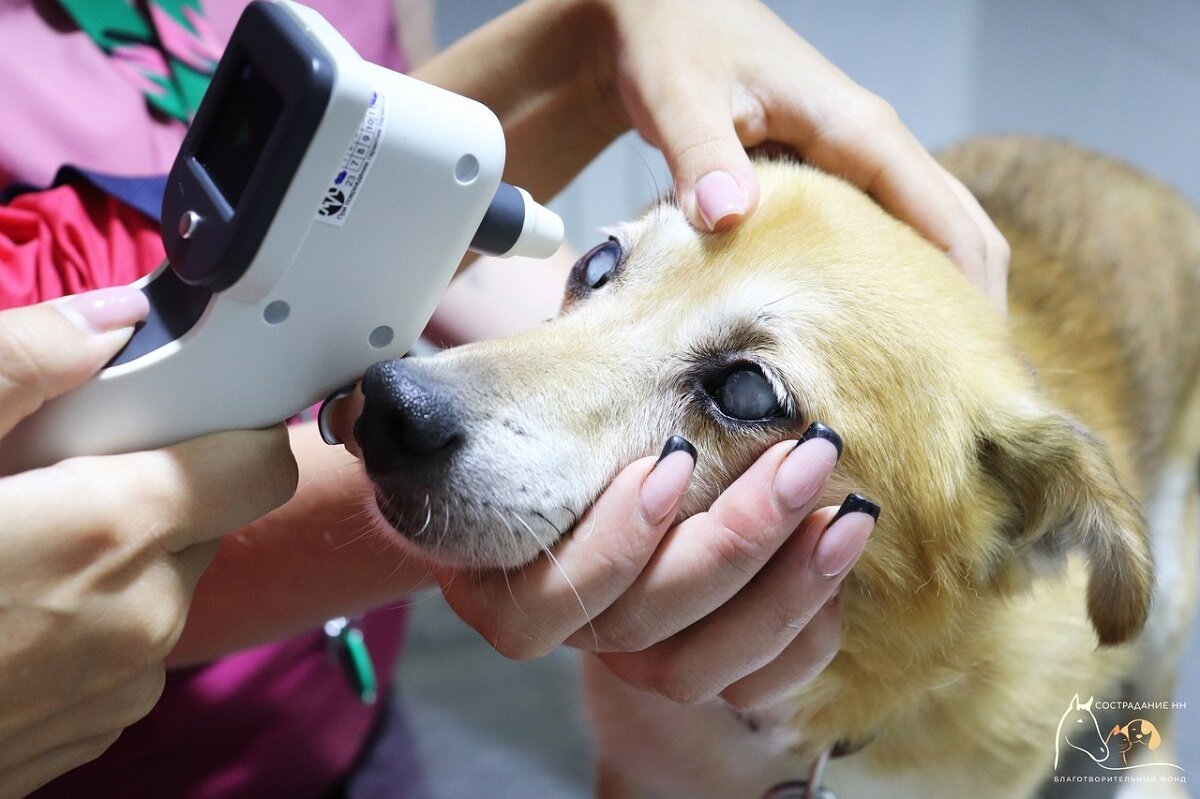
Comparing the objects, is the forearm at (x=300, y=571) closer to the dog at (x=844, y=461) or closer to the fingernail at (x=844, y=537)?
the dog at (x=844, y=461)

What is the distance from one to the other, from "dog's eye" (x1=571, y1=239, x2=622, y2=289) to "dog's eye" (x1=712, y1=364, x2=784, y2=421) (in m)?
0.22

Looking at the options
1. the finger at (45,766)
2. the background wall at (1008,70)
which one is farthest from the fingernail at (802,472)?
the background wall at (1008,70)

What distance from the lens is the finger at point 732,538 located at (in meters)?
0.78

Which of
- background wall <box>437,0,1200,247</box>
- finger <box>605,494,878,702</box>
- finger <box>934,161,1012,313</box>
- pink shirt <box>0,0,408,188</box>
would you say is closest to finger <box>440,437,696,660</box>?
finger <box>605,494,878,702</box>

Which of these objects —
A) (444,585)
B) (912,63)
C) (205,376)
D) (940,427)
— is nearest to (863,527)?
(940,427)

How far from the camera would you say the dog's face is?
814mm

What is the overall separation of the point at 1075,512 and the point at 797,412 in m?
0.31

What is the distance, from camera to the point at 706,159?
946 mm

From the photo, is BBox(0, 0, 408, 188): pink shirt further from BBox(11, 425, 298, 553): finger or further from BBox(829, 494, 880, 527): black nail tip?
BBox(829, 494, 880, 527): black nail tip

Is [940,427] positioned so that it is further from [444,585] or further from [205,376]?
[205,376]

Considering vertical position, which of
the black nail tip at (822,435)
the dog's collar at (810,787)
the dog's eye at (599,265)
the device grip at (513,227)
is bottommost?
the dog's collar at (810,787)

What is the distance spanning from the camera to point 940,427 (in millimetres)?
954

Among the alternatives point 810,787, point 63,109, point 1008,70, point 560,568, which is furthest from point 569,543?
point 1008,70

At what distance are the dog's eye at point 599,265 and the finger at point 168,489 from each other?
455 millimetres
